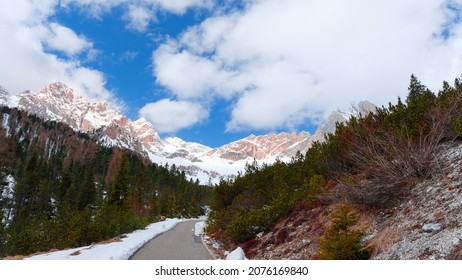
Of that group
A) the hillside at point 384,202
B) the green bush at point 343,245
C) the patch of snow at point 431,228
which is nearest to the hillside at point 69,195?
the hillside at point 384,202

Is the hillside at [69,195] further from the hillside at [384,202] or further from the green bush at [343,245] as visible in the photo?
the green bush at [343,245]

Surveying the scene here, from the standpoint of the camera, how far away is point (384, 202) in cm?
901

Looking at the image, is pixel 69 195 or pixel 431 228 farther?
pixel 69 195

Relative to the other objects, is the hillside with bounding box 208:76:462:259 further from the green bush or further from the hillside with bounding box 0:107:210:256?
the hillside with bounding box 0:107:210:256

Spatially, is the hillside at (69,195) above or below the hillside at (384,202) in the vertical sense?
above

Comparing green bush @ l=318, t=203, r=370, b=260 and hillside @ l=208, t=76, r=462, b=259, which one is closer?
hillside @ l=208, t=76, r=462, b=259

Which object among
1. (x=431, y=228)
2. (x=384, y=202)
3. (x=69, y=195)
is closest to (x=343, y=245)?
(x=431, y=228)

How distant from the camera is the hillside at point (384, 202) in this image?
6.77 metres

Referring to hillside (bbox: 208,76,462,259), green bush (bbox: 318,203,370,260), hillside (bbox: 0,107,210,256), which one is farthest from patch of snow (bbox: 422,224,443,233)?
hillside (bbox: 0,107,210,256)

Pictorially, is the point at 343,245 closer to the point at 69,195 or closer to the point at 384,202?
the point at 384,202

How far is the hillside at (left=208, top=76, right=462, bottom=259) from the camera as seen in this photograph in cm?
677

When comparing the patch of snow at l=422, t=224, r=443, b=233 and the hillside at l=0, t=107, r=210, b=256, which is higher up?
the hillside at l=0, t=107, r=210, b=256

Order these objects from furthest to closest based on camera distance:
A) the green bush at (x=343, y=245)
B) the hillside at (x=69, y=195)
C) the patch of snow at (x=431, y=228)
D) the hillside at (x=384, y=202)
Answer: the hillside at (x=69, y=195), the green bush at (x=343, y=245), the hillside at (x=384, y=202), the patch of snow at (x=431, y=228)
